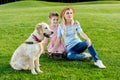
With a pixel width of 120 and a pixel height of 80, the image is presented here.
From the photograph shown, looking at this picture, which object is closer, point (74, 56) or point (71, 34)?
point (74, 56)

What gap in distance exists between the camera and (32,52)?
9.01m

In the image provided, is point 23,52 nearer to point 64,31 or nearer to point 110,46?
point 64,31

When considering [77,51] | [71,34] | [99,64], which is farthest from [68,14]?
[99,64]

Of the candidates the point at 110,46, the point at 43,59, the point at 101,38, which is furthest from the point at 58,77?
the point at 101,38

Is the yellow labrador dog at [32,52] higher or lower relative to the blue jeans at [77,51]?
higher

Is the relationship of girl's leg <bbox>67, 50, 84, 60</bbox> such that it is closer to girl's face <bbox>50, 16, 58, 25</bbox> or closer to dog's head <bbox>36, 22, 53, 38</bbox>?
girl's face <bbox>50, 16, 58, 25</bbox>

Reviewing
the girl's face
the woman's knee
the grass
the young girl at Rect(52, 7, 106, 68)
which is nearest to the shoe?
the grass

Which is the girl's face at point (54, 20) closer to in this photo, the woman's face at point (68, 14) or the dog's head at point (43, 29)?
the woman's face at point (68, 14)

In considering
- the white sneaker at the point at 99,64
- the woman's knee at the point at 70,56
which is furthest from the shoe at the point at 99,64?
the woman's knee at the point at 70,56

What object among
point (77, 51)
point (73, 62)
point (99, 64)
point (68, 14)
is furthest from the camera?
point (77, 51)

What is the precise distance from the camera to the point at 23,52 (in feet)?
30.0

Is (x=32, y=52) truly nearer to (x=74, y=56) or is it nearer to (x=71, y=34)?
(x=74, y=56)

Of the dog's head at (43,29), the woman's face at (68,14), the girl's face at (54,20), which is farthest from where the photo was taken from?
the girl's face at (54,20)

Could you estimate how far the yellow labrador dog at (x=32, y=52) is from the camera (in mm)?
9016
